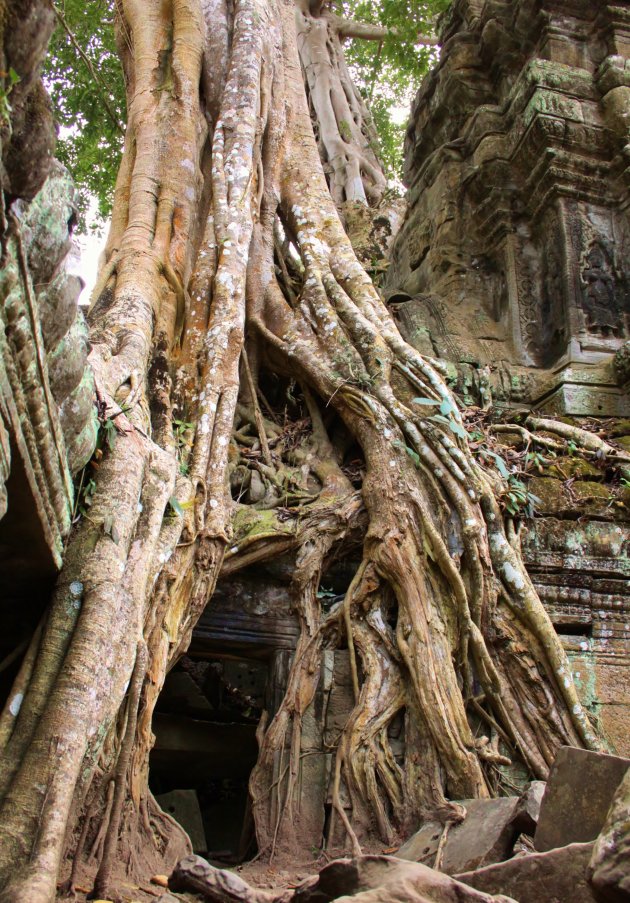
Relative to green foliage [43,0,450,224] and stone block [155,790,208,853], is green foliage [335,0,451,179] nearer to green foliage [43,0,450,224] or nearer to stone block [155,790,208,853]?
green foliage [43,0,450,224]

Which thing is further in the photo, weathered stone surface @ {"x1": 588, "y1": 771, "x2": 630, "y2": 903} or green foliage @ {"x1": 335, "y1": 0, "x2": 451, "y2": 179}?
green foliage @ {"x1": 335, "y1": 0, "x2": 451, "y2": 179}

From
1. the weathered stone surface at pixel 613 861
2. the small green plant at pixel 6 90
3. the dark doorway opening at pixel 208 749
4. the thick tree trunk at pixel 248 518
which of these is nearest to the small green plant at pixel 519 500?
the thick tree trunk at pixel 248 518

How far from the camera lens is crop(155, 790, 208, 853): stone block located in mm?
4191

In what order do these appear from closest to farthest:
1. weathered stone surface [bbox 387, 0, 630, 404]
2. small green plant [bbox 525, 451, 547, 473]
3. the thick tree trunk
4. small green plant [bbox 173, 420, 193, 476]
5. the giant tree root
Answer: the giant tree root, the thick tree trunk, small green plant [bbox 173, 420, 193, 476], small green plant [bbox 525, 451, 547, 473], weathered stone surface [bbox 387, 0, 630, 404]

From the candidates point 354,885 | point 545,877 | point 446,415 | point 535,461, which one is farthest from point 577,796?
point 535,461

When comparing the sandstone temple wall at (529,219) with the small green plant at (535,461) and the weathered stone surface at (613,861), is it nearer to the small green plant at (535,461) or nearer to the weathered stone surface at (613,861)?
the small green plant at (535,461)

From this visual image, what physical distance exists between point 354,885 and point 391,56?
839cm

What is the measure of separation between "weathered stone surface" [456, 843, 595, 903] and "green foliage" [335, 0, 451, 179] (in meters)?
7.92

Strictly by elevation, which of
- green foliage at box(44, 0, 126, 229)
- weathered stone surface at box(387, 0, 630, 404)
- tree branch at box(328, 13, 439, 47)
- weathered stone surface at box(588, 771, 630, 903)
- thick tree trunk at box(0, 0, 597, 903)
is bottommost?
weathered stone surface at box(588, 771, 630, 903)

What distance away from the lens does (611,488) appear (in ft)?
14.3

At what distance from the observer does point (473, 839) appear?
270 centimetres

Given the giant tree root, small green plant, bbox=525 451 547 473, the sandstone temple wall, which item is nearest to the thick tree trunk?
the giant tree root

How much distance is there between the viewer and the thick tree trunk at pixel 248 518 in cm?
252

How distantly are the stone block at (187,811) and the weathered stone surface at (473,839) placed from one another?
1.58 metres
